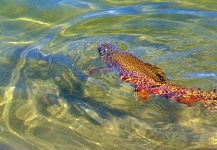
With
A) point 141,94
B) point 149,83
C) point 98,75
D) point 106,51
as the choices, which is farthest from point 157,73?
point 106,51

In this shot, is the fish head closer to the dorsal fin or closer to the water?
the water

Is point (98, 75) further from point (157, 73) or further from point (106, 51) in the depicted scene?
point (157, 73)

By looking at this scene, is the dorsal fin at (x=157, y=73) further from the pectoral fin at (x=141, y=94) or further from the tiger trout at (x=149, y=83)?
the pectoral fin at (x=141, y=94)

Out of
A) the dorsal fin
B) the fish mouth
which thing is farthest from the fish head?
the dorsal fin

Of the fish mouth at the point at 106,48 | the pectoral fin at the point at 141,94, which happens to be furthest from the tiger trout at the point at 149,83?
the fish mouth at the point at 106,48

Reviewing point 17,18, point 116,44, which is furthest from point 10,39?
point 116,44

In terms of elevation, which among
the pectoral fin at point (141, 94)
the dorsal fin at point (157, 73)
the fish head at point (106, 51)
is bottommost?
the pectoral fin at point (141, 94)

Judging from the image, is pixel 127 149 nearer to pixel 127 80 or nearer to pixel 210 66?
pixel 127 80
